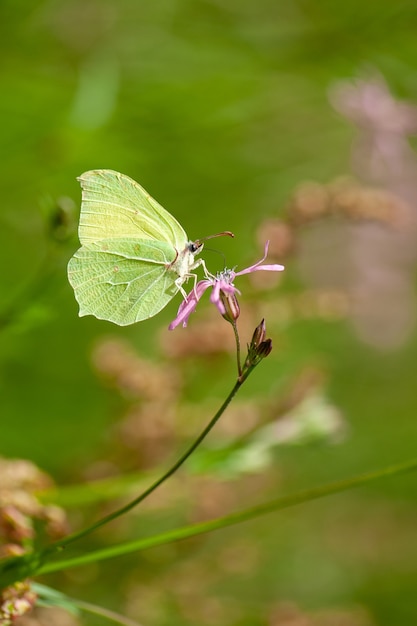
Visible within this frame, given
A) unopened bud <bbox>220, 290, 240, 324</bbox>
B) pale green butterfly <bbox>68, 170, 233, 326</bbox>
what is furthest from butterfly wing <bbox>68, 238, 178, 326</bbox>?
unopened bud <bbox>220, 290, 240, 324</bbox>

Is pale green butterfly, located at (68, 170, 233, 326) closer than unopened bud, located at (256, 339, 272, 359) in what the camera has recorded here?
No

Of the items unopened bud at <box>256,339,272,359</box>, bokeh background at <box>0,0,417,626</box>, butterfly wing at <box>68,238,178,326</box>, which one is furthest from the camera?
bokeh background at <box>0,0,417,626</box>

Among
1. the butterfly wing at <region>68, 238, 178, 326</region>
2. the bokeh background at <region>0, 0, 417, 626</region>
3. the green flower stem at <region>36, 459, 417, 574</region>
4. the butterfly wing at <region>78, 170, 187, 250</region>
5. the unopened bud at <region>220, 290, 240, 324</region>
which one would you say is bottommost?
the green flower stem at <region>36, 459, 417, 574</region>

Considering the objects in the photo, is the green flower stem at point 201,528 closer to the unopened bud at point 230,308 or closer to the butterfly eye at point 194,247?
the unopened bud at point 230,308

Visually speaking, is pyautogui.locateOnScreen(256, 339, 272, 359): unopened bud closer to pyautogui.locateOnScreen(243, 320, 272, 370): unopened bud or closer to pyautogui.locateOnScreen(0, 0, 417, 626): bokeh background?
pyautogui.locateOnScreen(243, 320, 272, 370): unopened bud

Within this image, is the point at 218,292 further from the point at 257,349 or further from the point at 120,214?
the point at 120,214

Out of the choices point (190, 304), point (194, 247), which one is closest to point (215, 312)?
point (194, 247)

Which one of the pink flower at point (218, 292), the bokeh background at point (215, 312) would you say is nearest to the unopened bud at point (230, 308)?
the pink flower at point (218, 292)

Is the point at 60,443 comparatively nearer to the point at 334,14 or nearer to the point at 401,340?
the point at 334,14
